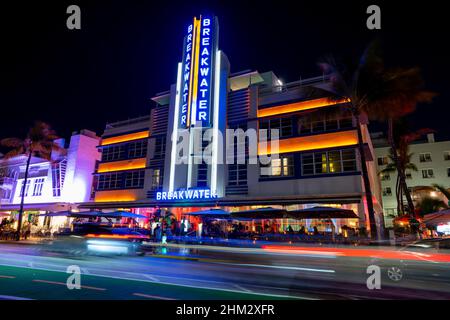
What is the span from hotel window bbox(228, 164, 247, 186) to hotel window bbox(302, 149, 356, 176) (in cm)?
497

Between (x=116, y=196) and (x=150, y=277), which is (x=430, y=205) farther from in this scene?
(x=116, y=196)

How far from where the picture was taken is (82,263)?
1242 cm

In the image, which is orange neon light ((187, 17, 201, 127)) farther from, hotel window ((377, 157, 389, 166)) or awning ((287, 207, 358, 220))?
hotel window ((377, 157, 389, 166))

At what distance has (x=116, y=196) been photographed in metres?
32.3

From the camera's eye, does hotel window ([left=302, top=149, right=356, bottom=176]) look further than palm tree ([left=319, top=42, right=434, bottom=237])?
Yes

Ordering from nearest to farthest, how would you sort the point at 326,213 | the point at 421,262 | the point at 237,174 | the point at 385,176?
1. the point at 421,262
2. the point at 326,213
3. the point at 237,174
4. the point at 385,176

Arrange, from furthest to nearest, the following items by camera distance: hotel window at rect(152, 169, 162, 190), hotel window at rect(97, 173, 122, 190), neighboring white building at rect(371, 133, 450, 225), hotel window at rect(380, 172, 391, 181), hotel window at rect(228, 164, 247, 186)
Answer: hotel window at rect(380, 172, 391, 181) < neighboring white building at rect(371, 133, 450, 225) < hotel window at rect(97, 173, 122, 190) < hotel window at rect(152, 169, 162, 190) < hotel window at rect(228, 164, 247, 186)

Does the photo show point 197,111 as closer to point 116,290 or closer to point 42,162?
point 116,290

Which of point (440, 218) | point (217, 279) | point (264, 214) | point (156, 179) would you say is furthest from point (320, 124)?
point (217, 279)

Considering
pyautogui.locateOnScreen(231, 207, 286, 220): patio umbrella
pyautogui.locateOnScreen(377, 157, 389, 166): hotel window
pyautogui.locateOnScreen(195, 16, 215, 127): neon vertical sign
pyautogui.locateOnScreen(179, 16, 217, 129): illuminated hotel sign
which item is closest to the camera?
pyautogui.locateOnScreen(231, 207, 286, 220): patio umbrella

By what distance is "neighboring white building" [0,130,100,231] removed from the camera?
119ft

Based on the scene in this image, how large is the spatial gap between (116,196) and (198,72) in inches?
620

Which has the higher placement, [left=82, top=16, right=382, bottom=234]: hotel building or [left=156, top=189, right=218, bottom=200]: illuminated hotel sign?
[left=82, top=16, right=382, bottom=234]: hotel building

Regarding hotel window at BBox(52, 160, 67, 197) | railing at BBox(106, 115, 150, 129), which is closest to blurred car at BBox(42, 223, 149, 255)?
railing at BBox(106, 115, 150, 129)
